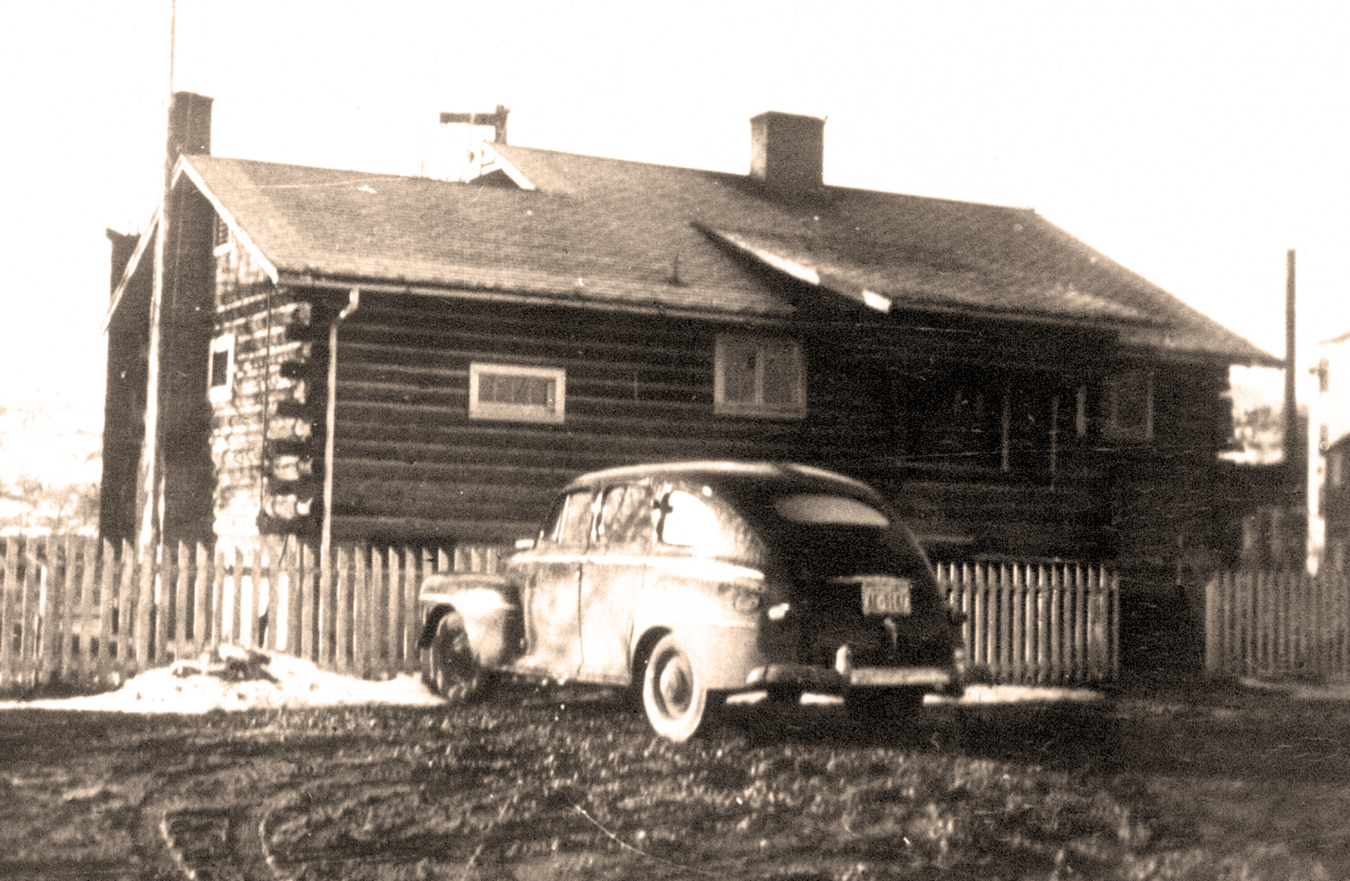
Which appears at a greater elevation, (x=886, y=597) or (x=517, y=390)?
(x=517, y=390)

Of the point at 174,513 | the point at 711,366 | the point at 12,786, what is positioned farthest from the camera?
the point at 174,513

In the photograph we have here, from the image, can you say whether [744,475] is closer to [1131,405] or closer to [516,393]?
[516,393]

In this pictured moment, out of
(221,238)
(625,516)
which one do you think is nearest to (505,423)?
(221,238)

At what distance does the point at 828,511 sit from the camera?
1127 cm

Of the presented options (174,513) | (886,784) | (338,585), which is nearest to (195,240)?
(174,513)

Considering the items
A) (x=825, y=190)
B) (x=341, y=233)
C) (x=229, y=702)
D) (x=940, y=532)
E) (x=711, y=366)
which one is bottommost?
(x=229, y=702)

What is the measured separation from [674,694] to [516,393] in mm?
9109

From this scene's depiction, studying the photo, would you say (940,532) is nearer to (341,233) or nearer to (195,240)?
(341,233)

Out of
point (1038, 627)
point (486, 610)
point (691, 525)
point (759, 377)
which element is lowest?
point (1038, 627)

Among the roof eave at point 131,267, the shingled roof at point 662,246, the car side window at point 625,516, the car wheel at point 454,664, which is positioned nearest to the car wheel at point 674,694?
the car side window at point 625,516

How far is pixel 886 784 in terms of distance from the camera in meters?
8.93

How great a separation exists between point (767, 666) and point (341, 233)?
10629 millimetres

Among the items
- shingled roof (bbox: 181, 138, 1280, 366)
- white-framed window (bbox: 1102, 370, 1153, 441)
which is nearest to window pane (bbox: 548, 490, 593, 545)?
shingled roof (bbox: 181, 138, 1280, 366)

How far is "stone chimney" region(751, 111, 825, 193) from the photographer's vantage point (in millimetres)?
27484
